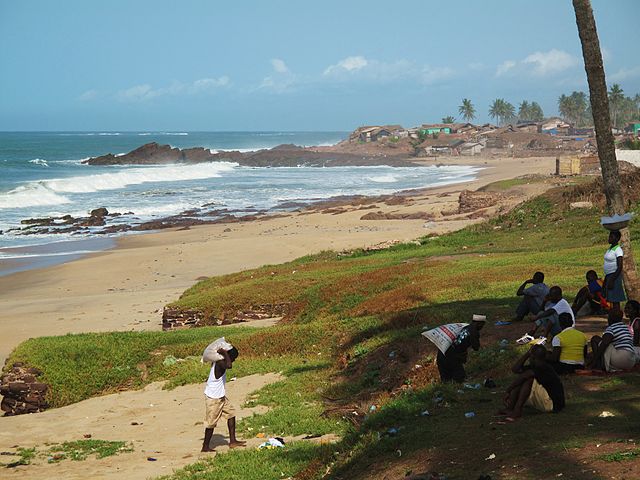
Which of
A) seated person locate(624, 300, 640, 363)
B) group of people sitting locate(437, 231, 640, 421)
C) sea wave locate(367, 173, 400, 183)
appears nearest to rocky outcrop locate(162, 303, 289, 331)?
group of people sitting locate(437, 231, 640, 421)

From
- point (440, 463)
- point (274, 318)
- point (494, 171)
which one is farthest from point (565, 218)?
point (494, 171)

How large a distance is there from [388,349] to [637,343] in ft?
13.7

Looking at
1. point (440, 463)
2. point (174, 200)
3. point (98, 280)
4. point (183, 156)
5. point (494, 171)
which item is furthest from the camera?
point (183, 156)

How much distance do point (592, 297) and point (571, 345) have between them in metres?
3.16

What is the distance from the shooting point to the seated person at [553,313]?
39.0 feet

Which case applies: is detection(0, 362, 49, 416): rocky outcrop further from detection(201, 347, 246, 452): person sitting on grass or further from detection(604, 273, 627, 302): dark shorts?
detection(604, 273, 627, 302): dark shorts

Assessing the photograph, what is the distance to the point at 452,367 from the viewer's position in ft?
37.1

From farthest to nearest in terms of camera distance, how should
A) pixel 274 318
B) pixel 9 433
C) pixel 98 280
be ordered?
pixel 98 280 < pixel 274 318 < pixel 9 433

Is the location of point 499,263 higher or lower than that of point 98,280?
higher

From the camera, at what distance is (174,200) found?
63594mm

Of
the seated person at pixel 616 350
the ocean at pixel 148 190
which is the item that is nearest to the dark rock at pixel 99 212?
the ocean at pixel 148 190

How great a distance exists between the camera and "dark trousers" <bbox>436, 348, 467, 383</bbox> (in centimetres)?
1129

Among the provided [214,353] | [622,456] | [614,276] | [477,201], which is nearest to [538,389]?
[622,456]

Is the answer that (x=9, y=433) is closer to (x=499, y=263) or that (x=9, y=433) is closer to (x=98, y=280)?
(x=499, y=263)
